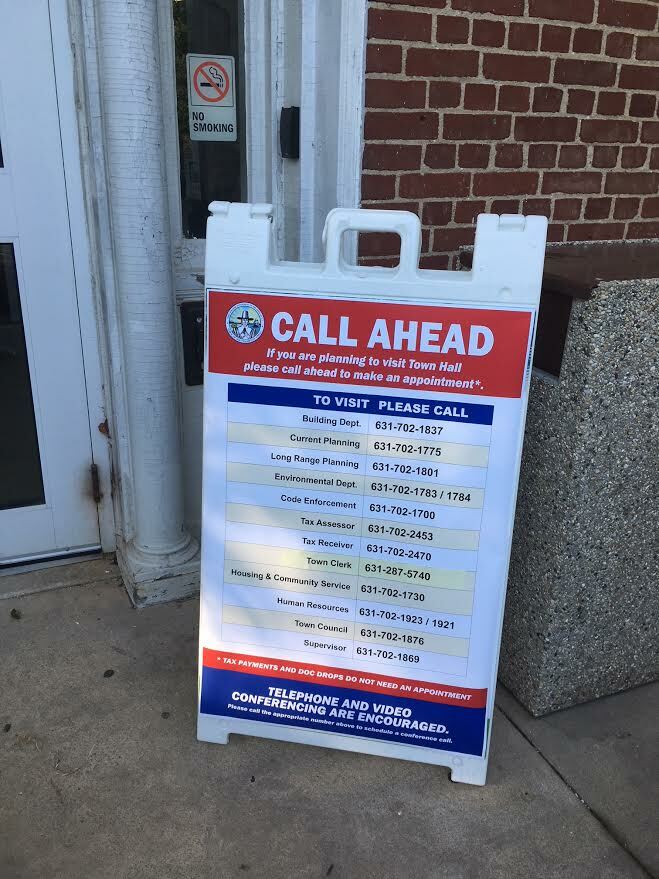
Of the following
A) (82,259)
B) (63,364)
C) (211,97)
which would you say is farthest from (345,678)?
(211,97)

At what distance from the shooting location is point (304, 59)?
2.48 meters

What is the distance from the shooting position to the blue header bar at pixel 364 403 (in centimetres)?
181

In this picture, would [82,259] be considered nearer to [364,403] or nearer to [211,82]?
[211,82]

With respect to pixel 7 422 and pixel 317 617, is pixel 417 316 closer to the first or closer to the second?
pixel 317 617

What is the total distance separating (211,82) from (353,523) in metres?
1.75

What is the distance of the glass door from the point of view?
246 cm

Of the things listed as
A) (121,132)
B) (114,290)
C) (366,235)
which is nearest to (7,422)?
(114,290)

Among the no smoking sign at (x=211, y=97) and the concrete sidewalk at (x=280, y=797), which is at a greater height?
the no smoking sign at (x=211, y=97)

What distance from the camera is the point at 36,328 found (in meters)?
2.73

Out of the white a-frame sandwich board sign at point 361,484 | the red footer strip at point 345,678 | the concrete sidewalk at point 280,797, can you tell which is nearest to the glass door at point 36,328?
the concrete sidewalk at point 280,797

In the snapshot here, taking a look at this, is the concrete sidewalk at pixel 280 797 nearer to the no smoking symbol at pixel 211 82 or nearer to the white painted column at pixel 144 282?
the white painted column at pixel 144 282

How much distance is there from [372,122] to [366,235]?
37 cm

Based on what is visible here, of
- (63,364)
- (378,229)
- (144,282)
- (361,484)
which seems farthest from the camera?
(63,364)

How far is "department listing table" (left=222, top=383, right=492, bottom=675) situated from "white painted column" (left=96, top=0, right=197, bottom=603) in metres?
0.81
